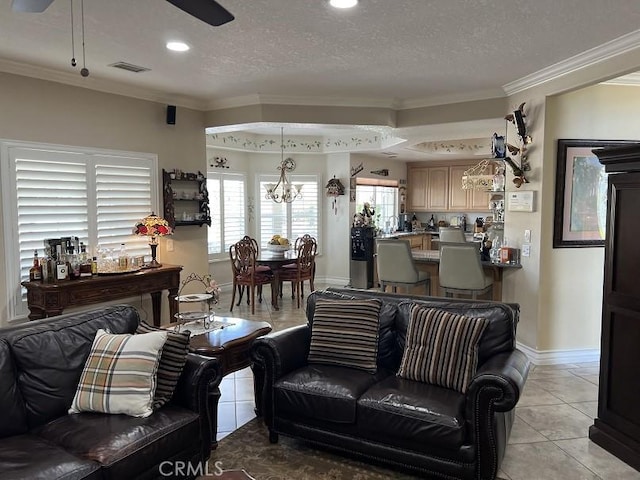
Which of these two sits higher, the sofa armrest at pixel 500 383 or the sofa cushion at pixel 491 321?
the sofa cushion at pixel 491 321

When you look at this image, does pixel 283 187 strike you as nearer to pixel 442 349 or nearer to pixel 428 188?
pixel 428 188

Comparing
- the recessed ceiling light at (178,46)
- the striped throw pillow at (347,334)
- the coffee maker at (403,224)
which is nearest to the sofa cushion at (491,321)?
the striped throw pillow at (347,334)

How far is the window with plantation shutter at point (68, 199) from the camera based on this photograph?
405 centimetres

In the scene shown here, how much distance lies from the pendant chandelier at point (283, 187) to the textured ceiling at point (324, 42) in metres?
3.00

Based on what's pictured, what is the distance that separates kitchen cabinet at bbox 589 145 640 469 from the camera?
2760 mm

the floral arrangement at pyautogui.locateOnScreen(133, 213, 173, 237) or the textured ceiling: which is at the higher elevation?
the textured ceiling

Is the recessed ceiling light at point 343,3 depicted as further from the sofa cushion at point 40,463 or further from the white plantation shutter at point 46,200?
the white plantation shutter at point 46,200

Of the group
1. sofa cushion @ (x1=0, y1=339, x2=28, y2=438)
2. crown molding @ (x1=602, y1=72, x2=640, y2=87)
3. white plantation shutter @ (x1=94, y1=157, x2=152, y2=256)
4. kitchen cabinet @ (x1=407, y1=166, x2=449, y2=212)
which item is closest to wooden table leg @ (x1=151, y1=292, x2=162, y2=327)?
white plantation shutter @ (x1=94, y1=157, x2=152, y2=256)

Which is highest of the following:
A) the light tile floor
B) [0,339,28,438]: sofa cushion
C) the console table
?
the console table

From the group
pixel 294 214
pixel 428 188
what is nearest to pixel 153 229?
pixel 294 214

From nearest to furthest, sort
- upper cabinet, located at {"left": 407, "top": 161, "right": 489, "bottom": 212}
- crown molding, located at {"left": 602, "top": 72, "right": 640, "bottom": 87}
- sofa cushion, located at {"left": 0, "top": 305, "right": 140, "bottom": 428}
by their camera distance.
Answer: sofa cushion, located at {"left": 0, "top": 305, "right": 140, "bottom": 428}, crown molding, located at {"left": 602, "top": 72, "right": 640, "bottom": 87}, upper cabinet, located at {"left": 407, "top": 161, "right": 489, "bottom": 212}

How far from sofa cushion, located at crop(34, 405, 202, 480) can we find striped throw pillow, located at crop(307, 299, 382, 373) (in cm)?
97

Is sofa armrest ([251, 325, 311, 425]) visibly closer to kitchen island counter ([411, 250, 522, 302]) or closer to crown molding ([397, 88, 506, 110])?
kitchen island counter ([411, 250, 522, 302])

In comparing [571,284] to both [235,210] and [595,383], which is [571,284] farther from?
[235,210]
